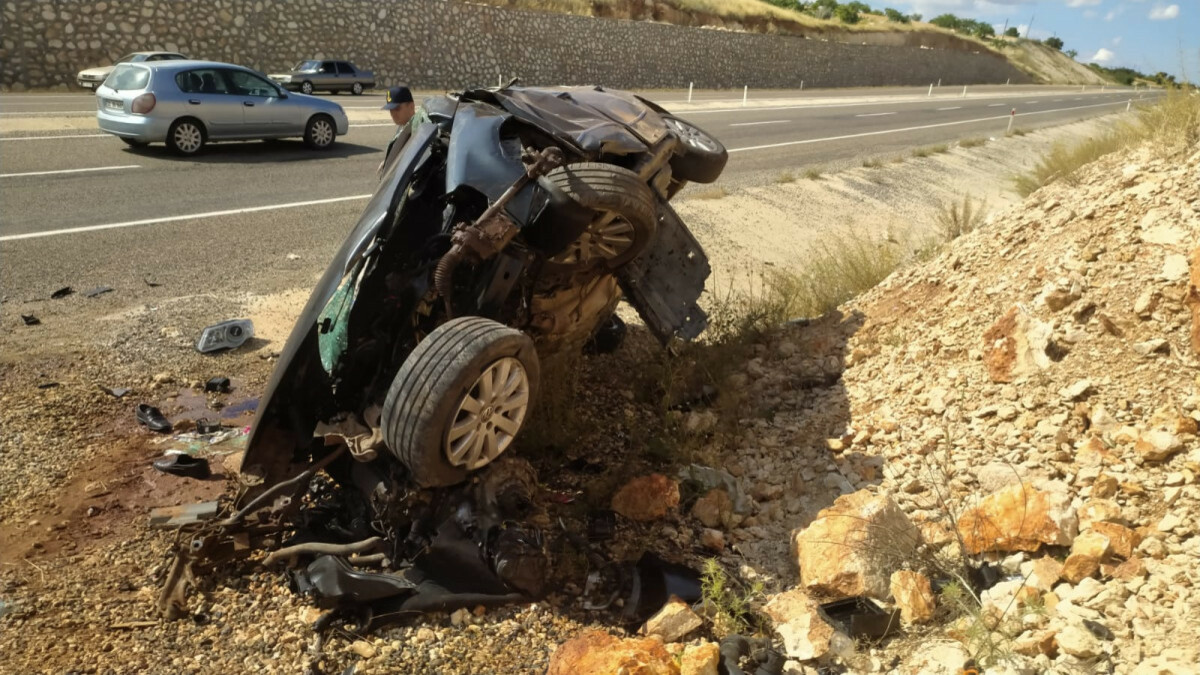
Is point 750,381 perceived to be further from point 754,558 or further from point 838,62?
point 838,62

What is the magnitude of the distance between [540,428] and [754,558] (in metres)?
1.49

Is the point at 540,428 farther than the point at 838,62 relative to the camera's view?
No

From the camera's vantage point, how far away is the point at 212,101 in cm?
1294

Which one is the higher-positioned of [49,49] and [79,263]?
[49,49]

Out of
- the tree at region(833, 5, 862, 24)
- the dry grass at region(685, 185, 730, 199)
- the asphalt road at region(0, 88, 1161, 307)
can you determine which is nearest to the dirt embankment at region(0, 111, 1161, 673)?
the asphalt road at region(0, 88, 1161, 307)

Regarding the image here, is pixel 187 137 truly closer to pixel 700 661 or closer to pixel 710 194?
pixel 710 194

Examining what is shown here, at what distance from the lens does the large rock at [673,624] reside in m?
3.34

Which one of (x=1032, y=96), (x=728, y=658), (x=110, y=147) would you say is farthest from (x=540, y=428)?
(x=1032, y=96)

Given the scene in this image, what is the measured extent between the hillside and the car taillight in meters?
20.1

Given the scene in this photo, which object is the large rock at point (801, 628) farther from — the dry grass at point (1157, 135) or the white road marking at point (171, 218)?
the white road marking at point (171, 218)

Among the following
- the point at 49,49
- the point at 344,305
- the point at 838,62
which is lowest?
the point at 344,305

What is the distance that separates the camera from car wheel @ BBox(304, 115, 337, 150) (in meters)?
14.1

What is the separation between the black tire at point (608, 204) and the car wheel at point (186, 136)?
35.6ft

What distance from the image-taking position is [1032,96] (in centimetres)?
4259
